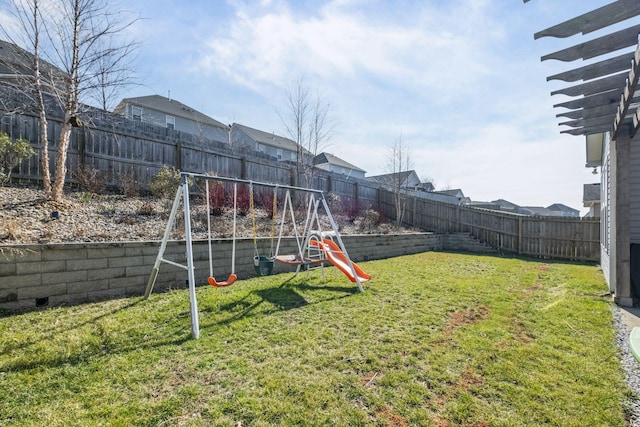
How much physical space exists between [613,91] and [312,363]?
487cm

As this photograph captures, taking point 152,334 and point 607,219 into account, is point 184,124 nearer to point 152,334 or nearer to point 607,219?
point 152,334

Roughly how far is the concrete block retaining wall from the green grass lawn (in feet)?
1.16

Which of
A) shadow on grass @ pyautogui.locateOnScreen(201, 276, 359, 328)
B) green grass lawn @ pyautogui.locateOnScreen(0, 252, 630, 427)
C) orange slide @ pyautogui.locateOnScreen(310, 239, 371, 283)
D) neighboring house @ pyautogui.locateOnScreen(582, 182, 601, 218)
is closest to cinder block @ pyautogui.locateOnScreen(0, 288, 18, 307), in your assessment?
green grass lawn @ pyautogui.locateOnScreen(0, 252, 630, 427)

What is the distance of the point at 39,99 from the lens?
560 cm

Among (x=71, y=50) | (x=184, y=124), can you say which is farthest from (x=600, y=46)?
(x=184, y=124)

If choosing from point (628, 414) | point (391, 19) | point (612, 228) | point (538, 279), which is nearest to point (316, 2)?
point (391, 19)

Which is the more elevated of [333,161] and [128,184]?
[333,161]

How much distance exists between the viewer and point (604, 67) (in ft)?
10.7

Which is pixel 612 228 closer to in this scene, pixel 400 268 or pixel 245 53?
pixel 400 268

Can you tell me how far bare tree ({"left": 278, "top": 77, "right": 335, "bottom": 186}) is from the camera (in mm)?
11016

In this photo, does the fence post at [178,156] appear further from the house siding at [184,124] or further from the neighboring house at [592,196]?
the neighboring house at [592,196]

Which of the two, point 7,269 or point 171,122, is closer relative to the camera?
point 7,269

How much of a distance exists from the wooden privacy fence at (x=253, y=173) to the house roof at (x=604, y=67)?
7354mm

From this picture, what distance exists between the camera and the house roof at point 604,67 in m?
2.59
